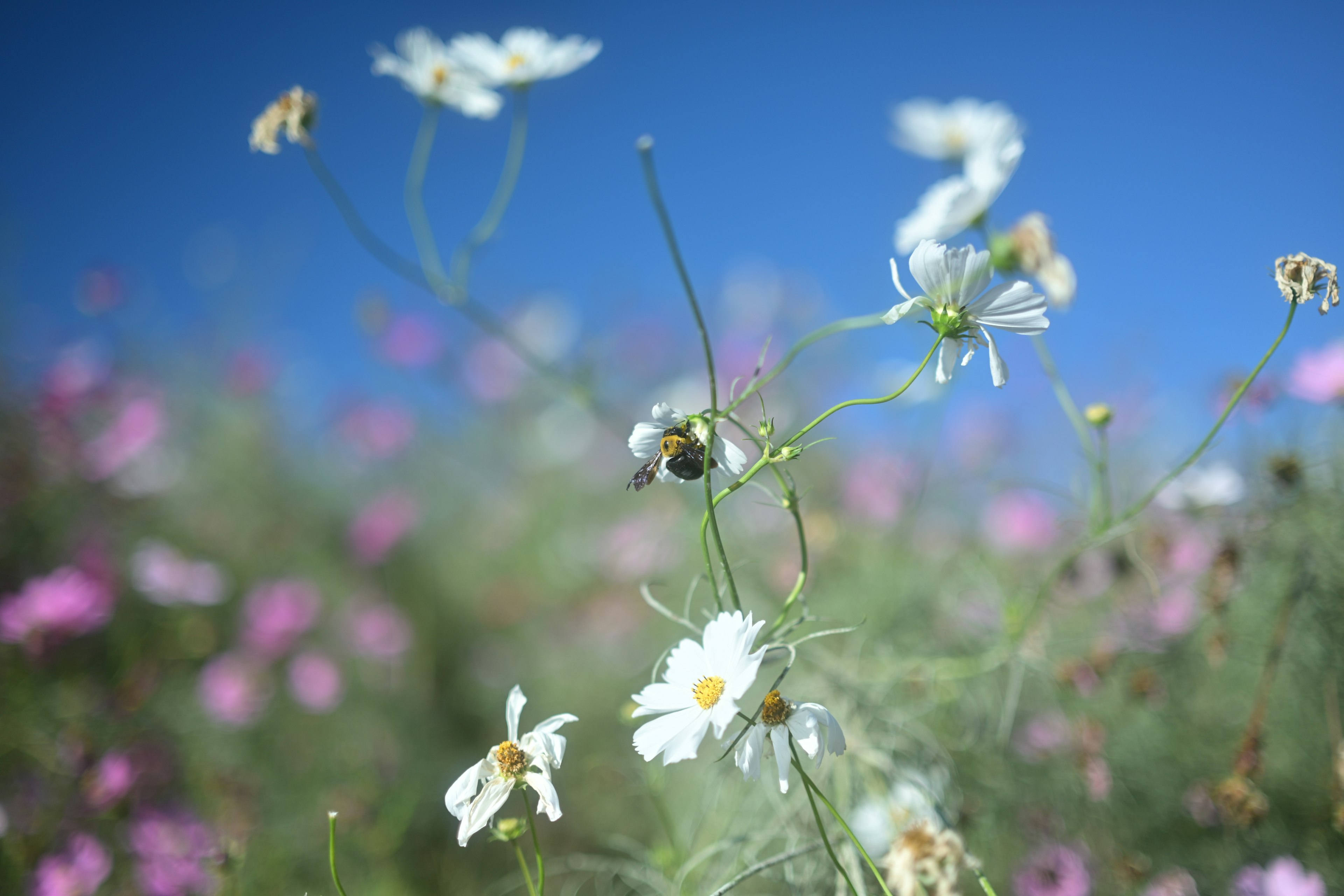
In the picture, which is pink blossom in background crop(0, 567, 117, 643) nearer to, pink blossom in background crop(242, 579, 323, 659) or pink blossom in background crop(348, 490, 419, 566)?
pink blossom in background crop(242, 579, 323, 659)

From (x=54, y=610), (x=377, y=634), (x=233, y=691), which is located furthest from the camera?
(x=377, y=634)

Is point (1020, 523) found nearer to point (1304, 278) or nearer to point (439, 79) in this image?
point (1304, 278)

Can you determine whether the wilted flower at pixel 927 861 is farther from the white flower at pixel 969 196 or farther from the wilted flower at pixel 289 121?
the wilted flower at pixel 289 121

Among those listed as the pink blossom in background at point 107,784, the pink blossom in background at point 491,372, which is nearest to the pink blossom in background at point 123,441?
the pink blossom in background at point 107,784

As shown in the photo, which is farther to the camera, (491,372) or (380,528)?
(491,372)

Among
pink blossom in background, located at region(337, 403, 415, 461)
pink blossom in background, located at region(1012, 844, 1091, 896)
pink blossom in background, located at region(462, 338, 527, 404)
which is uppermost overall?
pink blossom in background, located at region(462, 338, 527, 404)

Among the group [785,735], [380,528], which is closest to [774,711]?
[785,735]

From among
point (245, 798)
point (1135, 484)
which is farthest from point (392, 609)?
point (1135, 484)

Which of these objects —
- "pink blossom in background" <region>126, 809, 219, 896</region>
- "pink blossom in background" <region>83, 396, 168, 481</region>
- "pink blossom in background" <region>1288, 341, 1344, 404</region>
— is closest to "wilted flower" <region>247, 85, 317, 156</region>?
"pink blossom in background" <region>126, 809, 219, 896</region>
